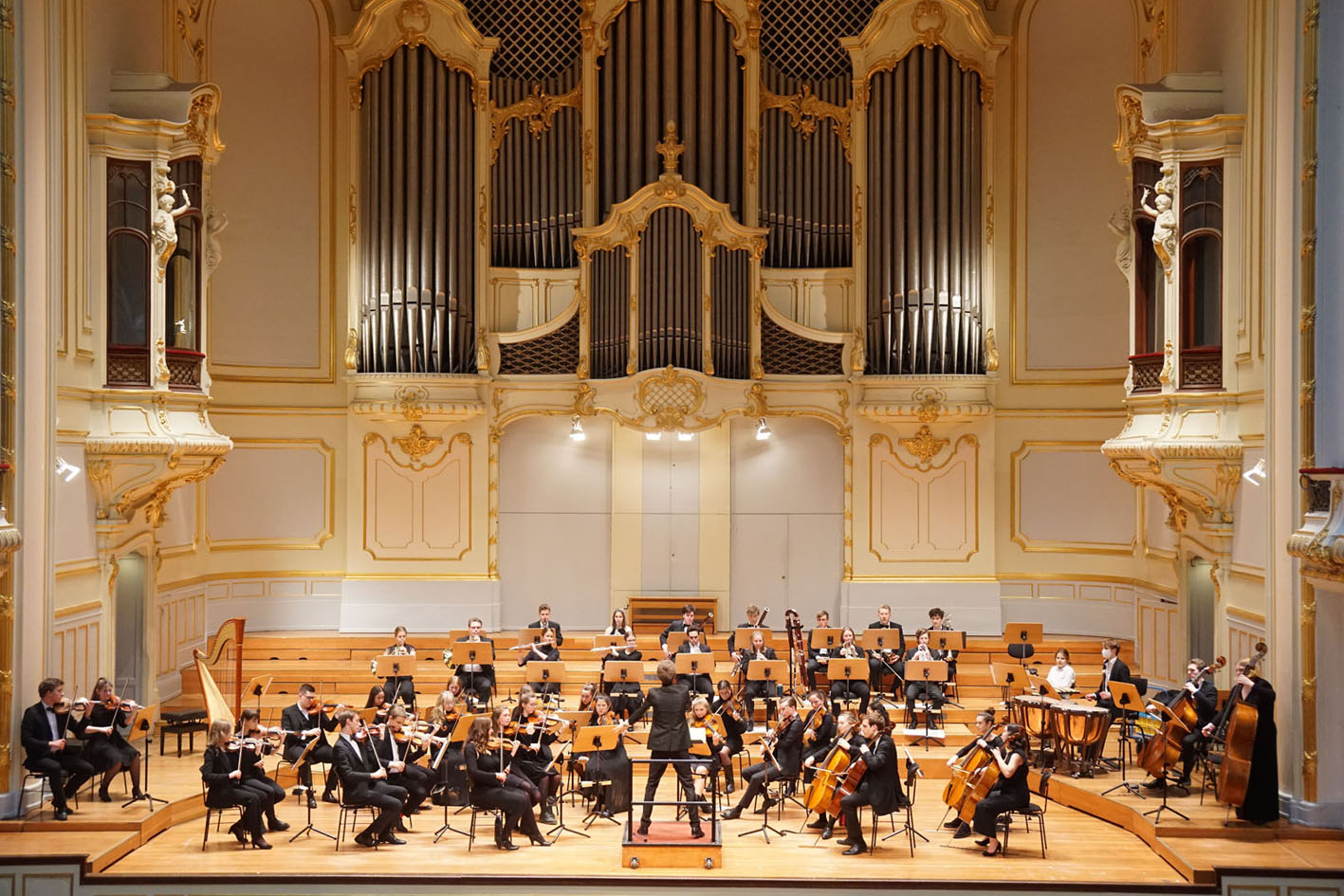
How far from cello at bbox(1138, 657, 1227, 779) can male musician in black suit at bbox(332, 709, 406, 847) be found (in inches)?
226

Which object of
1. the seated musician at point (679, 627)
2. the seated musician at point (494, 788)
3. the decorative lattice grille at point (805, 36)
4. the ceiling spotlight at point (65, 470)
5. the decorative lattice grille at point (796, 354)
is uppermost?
the decorative lattice grille at point (805, 36)

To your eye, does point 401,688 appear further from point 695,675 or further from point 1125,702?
point 1125,702

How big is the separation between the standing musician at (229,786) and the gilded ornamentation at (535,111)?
8207 mm

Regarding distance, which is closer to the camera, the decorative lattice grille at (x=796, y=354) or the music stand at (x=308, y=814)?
the music stand at (x=308, y=814)

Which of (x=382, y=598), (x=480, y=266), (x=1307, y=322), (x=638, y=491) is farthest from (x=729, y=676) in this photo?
(x=1307, y=322)

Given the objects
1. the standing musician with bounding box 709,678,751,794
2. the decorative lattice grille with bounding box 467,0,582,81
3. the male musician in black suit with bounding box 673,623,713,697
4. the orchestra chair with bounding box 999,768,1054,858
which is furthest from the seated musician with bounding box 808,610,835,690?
the decorative lattice grille with bounding box 467,0,582,81

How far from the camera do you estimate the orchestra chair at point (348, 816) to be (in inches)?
428

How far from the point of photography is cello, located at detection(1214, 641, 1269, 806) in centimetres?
1055

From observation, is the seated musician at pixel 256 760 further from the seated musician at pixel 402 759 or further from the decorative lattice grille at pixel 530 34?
the decorative lattice grille at pixel 530 34

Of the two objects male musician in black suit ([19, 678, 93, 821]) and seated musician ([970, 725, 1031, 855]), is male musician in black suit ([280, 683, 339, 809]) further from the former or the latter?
seated musician ([970, 725, 1031, 855])

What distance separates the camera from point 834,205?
55.2ft

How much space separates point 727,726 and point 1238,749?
3.85 metres

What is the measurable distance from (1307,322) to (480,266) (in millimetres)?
9162

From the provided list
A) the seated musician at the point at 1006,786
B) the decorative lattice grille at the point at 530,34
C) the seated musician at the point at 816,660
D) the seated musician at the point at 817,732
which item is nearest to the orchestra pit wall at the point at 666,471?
the decorative lattice grille at the point at 530,34
